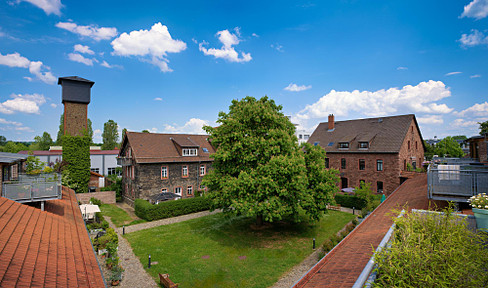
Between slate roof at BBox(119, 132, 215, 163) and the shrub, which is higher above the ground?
slate roof at BBox(119, 132, 215, 163)

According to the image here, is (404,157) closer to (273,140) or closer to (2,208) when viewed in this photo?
(273,140)

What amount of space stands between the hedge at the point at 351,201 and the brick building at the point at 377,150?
4.92m

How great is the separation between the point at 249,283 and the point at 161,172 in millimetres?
19042

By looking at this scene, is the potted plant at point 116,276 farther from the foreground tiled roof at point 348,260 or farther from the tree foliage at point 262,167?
the foreground tiled roof at point 348,260

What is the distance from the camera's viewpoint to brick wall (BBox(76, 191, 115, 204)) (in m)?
27.5

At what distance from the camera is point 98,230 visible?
17.5 meters

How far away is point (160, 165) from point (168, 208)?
6176mm

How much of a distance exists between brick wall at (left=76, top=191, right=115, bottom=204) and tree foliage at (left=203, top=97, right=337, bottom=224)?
19.6m

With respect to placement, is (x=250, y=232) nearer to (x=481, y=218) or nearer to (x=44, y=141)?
(x=481, y=218)

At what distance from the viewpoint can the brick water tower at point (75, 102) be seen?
100ft

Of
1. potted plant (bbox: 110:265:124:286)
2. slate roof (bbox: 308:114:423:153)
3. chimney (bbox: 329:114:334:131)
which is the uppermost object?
chimney (bbox: 329:114:334:131)

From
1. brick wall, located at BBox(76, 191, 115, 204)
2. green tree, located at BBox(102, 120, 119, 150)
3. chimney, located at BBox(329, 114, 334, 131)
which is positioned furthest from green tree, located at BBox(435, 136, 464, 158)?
green tree, located at BBox(102, 120, 119, 150)

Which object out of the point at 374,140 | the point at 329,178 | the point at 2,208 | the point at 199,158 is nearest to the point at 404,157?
the point at 374,140

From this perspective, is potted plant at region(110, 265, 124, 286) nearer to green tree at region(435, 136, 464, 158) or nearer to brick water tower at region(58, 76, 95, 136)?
brick water tower at region(58, 76, 95, 136)
